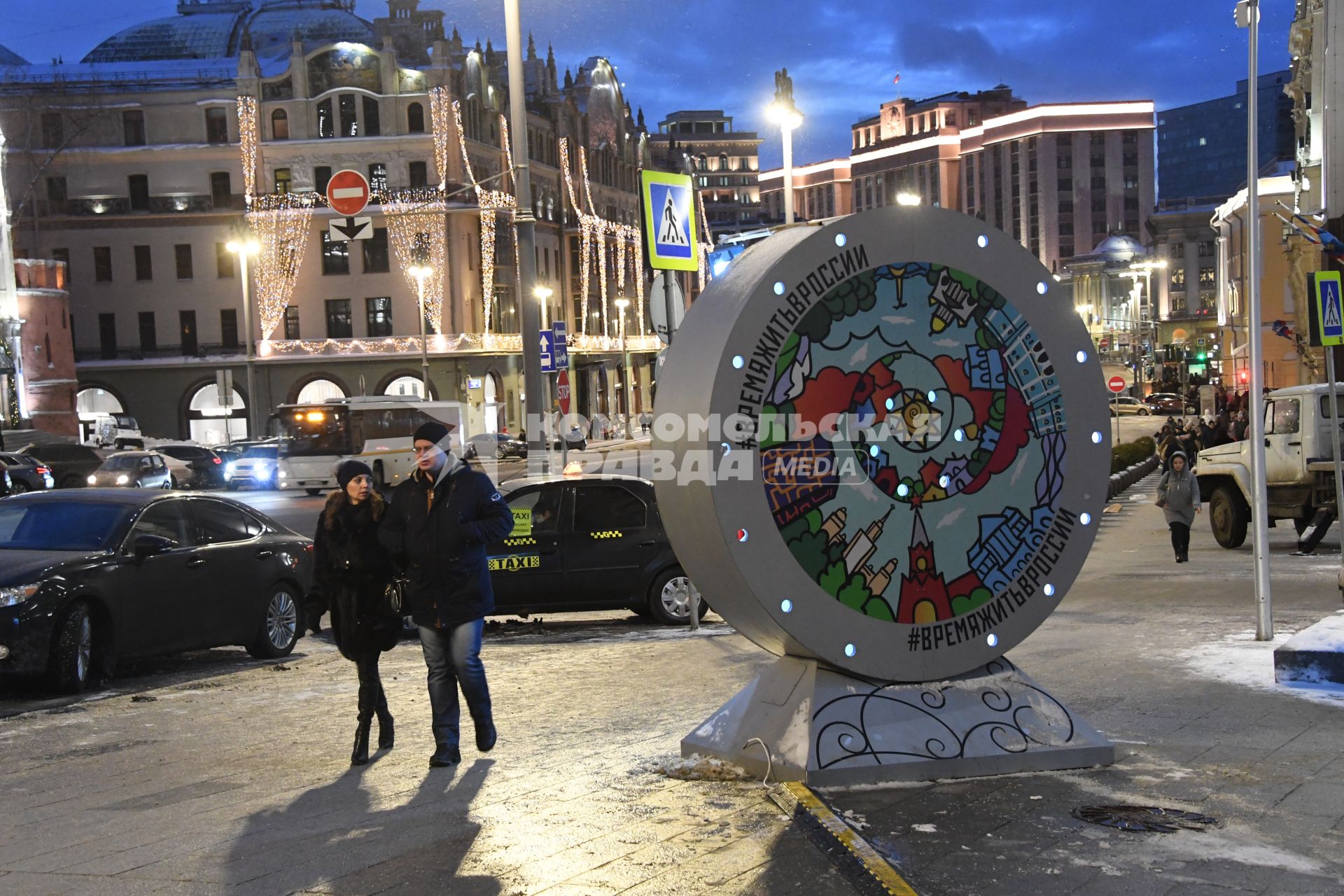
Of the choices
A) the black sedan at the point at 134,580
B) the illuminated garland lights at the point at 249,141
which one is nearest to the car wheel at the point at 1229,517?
the black sedan at the point at 134,580

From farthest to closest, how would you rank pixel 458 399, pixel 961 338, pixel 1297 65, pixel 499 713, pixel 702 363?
pixel 458 399, pixel 1297 65, pixel 499 713, pixel 961 338, pixel 702 363

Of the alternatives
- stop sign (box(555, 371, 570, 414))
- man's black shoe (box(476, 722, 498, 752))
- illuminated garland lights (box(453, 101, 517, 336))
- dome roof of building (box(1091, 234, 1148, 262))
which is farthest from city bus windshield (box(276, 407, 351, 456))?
dome roof of building (box(1091, 234, 1148, 262))

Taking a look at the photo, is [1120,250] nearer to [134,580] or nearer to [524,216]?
[524,216]

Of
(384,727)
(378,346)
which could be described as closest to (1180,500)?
(384,727)

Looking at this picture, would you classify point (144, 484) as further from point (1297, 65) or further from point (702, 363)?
point (1297, 65)

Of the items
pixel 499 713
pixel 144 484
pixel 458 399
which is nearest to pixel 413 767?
pixel 499 713

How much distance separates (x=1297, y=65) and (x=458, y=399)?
37950 millimetres

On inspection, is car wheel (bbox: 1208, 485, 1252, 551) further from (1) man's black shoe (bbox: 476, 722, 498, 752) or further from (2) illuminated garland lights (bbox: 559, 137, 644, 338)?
(2) illuminated garland lights (bbox: 559, 137, 644, 338)

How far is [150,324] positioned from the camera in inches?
2783

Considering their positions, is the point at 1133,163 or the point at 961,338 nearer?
the point at 961,338

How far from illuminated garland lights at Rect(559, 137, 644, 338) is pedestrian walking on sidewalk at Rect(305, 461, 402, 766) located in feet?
248

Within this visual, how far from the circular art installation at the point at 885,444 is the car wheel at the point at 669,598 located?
7458 mm

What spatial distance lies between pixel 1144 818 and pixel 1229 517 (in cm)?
1759

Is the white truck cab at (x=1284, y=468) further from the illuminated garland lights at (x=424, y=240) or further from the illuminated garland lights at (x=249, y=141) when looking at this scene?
the illuminated garland lights at (x=249, y=141)
